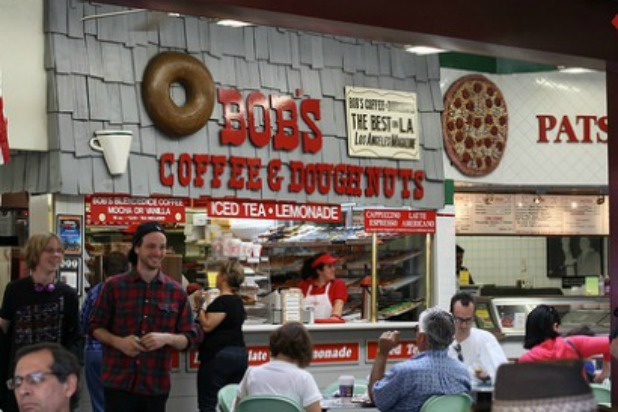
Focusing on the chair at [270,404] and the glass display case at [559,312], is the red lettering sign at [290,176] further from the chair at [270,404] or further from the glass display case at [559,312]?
the chair at [270,404]

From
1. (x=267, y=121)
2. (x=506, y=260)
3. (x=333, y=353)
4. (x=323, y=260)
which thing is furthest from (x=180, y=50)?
(x=506, y=260)

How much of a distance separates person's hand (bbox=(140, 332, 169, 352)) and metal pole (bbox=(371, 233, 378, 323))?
572cm

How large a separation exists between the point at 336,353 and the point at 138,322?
5.10 m

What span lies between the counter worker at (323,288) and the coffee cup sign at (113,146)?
2.43 meters

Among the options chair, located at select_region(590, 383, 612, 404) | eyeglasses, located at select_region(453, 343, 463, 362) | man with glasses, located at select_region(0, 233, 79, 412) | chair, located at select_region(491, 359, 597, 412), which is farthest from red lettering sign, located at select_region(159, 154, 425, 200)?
chair, located at select_region(491, 359, 597, 412)

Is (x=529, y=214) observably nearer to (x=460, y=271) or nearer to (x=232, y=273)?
(x=460, y=271)

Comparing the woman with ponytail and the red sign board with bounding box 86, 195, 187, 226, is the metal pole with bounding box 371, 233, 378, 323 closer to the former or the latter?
the red sign board with bounding box 86, 195, 187, 226

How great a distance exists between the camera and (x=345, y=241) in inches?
534

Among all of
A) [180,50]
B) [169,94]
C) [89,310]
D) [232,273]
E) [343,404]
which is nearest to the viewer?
[343,404]

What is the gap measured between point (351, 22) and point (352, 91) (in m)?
5.95

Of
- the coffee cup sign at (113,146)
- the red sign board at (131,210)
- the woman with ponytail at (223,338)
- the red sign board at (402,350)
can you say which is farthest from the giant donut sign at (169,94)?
the red sign board at (402,350)

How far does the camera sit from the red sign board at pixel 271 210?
12234 millimetres

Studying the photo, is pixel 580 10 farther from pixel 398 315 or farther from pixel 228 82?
pixel 398 315

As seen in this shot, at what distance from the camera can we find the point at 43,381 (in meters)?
4.82
